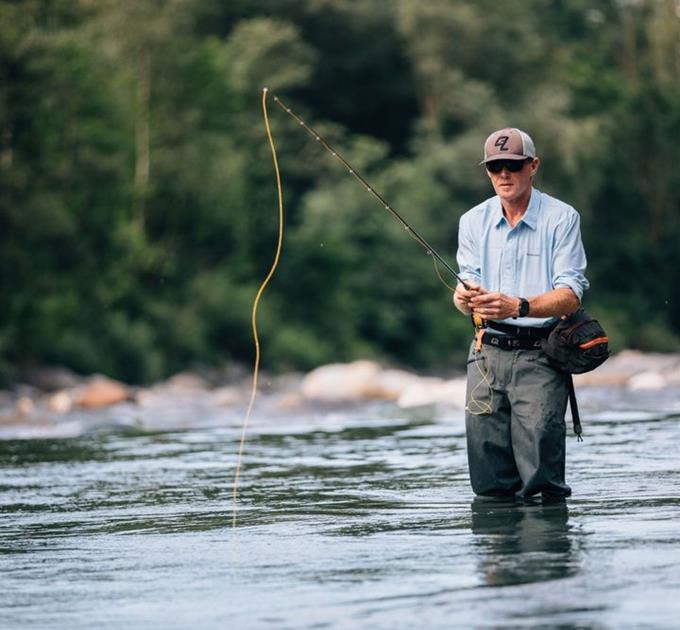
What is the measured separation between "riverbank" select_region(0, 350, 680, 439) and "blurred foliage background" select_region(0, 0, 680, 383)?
1459 mm

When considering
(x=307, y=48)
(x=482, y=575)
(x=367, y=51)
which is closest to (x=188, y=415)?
(x=482, y=575)

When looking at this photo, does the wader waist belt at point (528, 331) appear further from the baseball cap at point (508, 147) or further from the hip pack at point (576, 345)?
the baseball cap at point (508, 147)

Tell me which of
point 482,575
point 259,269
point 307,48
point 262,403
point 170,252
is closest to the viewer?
Answer: point 482,575

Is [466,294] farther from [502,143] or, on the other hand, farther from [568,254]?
[502,143]

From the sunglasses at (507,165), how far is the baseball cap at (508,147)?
3 centimetres

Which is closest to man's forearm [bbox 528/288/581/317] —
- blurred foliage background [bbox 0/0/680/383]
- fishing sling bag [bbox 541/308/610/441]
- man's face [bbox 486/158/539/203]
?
fishing sling bag [bbox 541/308/610/441]

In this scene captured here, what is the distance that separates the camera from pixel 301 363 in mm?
39031

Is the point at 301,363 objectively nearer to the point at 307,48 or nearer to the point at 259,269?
the point at 259,269

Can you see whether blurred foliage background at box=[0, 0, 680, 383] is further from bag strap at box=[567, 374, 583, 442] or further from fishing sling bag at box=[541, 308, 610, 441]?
fishing sling bag at box=[541, 308, 610, 441]

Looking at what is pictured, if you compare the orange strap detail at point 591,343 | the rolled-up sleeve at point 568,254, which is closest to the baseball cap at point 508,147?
the rolled-up sleeve at point 568,254

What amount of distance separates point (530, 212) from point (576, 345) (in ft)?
1.99

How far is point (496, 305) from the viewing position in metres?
7.55

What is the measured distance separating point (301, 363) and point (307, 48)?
11338mm

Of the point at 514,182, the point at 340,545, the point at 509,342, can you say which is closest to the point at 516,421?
the point at 509,342
